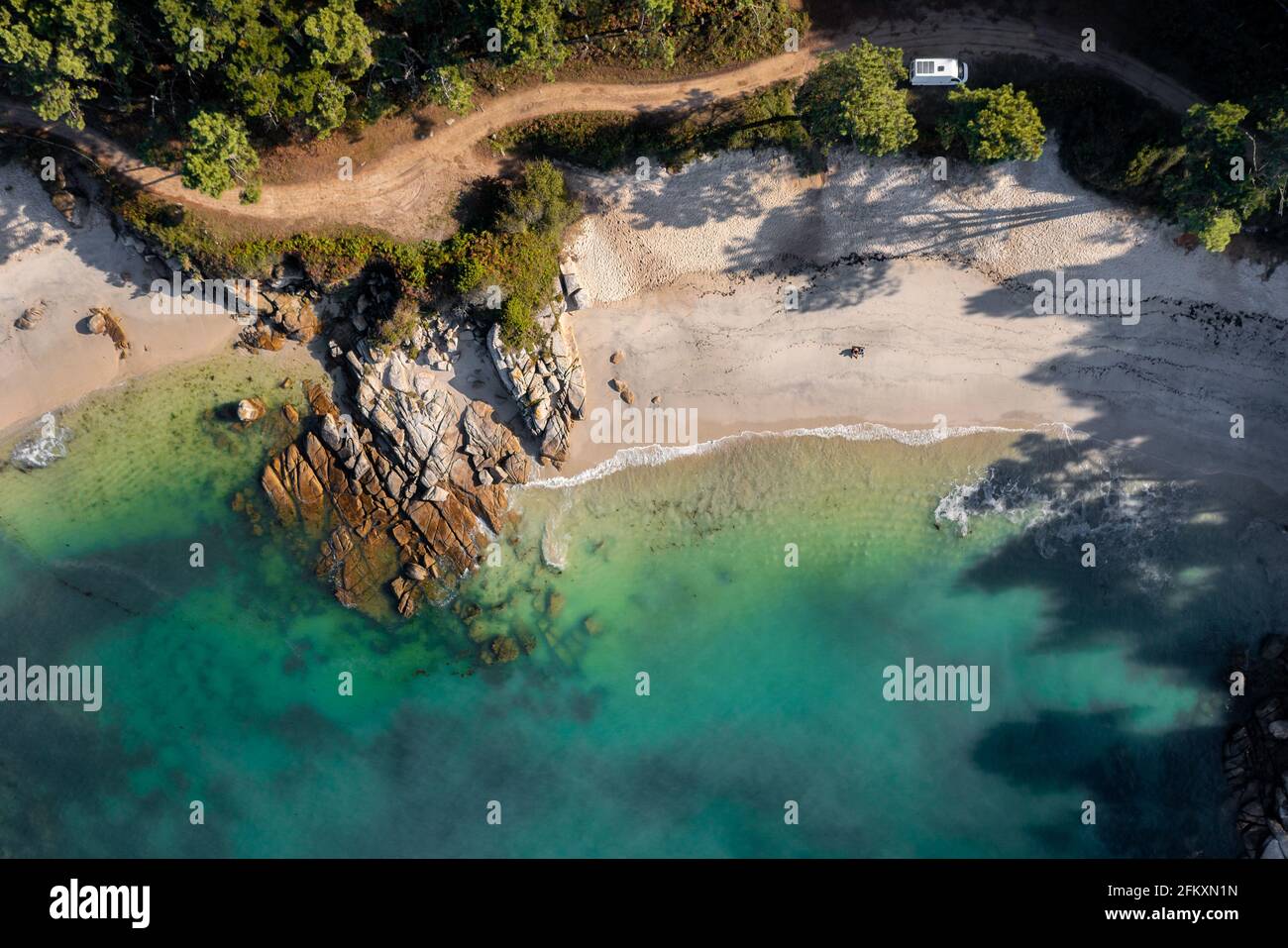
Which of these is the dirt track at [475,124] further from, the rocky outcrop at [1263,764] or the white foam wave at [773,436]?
the rocky outcrop at [1263,764]

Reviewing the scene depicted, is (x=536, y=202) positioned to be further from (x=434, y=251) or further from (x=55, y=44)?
(x=55, y=44)

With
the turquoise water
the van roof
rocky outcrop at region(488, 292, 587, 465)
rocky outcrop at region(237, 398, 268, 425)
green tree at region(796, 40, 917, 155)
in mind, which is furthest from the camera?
the turquoise water

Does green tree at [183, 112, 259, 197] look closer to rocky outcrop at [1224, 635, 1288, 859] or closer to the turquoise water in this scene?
the turquoise water

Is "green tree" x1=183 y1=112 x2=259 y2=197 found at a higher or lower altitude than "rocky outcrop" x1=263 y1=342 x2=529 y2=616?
higher

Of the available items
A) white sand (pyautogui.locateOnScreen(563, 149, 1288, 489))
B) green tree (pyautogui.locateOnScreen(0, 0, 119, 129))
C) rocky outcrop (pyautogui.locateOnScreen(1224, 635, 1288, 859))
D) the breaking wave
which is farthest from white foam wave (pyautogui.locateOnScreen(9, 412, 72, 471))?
rocky outcrop (pyautogui.locateOnScreen(1224, 635, 1288, 859))

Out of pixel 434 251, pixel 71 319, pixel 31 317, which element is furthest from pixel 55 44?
pixel 434 251

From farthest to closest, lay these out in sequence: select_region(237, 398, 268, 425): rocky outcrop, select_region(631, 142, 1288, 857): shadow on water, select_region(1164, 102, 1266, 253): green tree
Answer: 1. select_region(237, 398, 268, 425): rocky outcrop
2. select_region(631, 142, 1288, 857): shadow on water
3. select_region(1164, 102, 1266, 253): green tree

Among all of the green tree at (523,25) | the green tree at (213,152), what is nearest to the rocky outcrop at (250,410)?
the green tree at (213,152)
